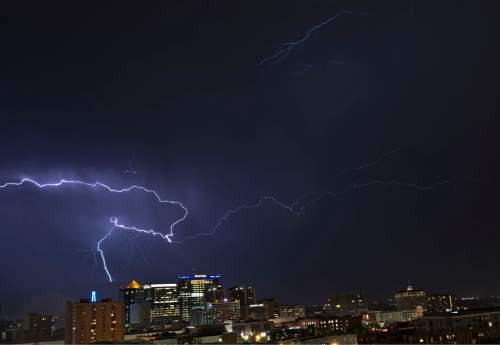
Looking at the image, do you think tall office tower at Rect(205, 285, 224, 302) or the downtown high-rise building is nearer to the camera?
the downtown high-rise building

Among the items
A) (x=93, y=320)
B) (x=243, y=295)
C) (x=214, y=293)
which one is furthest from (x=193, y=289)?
(x=93, y=320)

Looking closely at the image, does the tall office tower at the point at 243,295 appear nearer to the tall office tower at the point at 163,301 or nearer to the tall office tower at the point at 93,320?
the tall office tower at the point at 163,301

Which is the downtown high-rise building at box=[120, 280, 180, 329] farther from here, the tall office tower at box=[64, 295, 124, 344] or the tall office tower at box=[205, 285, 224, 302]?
the tall office tower at box=[64, 295, 124, 344]

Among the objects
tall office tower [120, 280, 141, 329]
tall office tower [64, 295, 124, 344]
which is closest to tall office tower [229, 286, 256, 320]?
tall office tower [120, 280, 141, 329]

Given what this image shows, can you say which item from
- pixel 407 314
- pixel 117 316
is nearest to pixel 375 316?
pixel 407 314

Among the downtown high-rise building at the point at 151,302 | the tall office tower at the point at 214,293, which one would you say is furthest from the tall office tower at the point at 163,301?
the tall office tower at the point at 214,293

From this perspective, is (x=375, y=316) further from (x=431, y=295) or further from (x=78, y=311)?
(x=78, y=311)

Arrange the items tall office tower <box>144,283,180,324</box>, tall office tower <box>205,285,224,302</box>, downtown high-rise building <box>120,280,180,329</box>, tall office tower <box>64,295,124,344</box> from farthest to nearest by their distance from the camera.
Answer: tall office tower <box>205,285,224,302</box> → tall office tower <box>144,283,180,324</box> → downtown high-rise building <box>120,280,180,329</box> → tall office tower <box>64,295,124,344</box>
